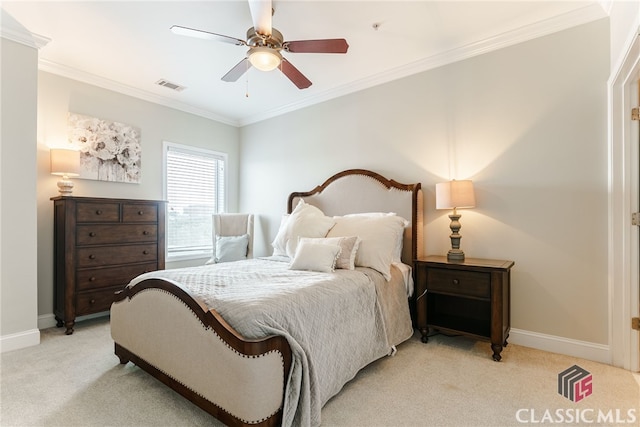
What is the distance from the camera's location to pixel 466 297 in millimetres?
2580

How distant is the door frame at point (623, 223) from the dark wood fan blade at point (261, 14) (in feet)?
7.83

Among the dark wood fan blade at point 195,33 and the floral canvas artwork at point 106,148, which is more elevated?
the dark wood fan blade at point 195,33

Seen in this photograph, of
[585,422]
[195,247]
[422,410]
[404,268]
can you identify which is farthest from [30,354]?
[585,422]

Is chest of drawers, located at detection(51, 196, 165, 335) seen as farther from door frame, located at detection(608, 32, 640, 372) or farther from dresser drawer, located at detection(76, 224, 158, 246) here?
door frame, located at detection(608, 32, 640, 372)

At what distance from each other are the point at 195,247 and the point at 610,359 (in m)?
4.65

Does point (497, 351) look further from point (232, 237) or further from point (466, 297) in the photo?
point (232, 237)

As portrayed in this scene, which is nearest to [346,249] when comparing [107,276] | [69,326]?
[107,276]

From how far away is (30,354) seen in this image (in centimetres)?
255

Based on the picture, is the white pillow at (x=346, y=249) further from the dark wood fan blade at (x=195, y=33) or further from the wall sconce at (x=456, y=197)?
the dark wood fan blade at (x=195, y=33)

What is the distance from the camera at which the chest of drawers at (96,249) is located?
302 centimetres

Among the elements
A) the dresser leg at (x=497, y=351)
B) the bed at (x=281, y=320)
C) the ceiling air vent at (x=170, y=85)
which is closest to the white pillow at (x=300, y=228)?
the bed at (x=281, y=320)

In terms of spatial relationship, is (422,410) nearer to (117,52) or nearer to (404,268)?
(404,268)

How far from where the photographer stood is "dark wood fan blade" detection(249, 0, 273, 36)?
1.92 meters

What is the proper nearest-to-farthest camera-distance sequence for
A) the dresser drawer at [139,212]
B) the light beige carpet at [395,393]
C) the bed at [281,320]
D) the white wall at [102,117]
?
the bed at [281,320]
the light beige carpet at [395,393]
the white wall at [102,117]
the dresser drawer at [139,212]
